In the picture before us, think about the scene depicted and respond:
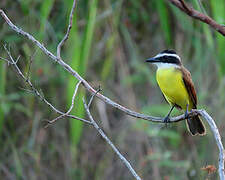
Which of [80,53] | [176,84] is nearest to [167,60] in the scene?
[176,84]

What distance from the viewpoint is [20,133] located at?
4.36 m

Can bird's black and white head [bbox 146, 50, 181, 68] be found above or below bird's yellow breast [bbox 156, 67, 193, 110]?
above

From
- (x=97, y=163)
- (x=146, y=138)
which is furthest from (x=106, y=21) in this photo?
(x=97, y=163)

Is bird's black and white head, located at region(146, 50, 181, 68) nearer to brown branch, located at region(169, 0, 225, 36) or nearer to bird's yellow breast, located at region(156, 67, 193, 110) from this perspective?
bird's yellow breast, located at region(156, 67, 193, 110)

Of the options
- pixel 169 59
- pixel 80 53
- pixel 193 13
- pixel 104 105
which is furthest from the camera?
pixel 104 105

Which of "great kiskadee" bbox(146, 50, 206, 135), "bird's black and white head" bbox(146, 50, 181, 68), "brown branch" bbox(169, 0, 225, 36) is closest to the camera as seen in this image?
"brown branch" bbox(169, 0, 225, 36)

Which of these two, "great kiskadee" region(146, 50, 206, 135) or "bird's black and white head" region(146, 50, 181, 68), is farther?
"bird's black and white head" region(146, 50, 181, 68)

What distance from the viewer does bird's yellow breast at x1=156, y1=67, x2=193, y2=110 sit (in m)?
3.06

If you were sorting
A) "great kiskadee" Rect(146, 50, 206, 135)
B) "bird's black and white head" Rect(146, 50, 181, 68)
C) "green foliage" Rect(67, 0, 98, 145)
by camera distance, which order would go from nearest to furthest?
"green foliage" Rect(67, 0, 98, 145) < "great kiskadee" Rect(146, 50, 206, 135) < "bird's black and white head" Rect(146, 50, 181, 68)

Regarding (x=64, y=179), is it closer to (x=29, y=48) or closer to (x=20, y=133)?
(x=20, y=133)

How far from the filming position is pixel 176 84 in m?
3.08

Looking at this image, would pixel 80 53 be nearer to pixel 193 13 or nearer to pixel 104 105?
pixel 104 105

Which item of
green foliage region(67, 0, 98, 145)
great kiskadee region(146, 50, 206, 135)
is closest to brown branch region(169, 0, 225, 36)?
green foliage region(67, 0, 98, 145)

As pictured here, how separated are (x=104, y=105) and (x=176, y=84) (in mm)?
1437
